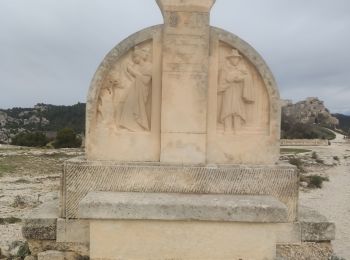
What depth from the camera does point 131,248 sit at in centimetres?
483

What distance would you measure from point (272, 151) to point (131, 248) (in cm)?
224

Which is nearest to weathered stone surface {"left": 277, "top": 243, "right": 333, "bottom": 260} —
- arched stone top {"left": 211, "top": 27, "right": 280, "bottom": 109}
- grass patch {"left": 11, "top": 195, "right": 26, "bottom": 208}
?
arched stone top {"left": 211, "top": 27, "right": 280, "bottom": 109}

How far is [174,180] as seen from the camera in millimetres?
5535

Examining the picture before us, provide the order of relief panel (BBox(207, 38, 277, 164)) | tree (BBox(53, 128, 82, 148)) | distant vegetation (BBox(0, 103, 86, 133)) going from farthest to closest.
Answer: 1. distant vegetation (BBox(0, 103, 86, 133))
2. tree (BBox(53, 128, 82, 148))
3. relief panel (BBox(207, 38, 277, 164))

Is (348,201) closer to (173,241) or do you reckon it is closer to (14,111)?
(173,241)

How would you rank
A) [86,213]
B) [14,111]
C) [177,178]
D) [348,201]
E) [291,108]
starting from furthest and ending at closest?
[291,108] < [14,111] < [348,201] < [177,178] < [86,213]

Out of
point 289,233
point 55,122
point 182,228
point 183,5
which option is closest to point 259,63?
point 183,5

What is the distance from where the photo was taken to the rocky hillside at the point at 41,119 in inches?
2729

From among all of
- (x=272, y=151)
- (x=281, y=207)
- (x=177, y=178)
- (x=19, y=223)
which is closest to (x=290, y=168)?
(x=272, y=151)

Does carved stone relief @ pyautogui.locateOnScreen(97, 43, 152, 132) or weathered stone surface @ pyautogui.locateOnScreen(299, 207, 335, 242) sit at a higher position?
carved stone relief @ pyautogui.locateOnScreen(97, 43, 152, 132)

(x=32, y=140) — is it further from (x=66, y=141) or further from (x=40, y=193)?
(x=40, y=193)

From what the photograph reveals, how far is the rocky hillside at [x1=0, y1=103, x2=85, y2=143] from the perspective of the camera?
6931 cm

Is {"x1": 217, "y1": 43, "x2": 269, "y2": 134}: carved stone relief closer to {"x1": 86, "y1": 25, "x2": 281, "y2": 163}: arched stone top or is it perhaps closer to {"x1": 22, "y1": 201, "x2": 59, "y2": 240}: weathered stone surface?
{"x1": 86, "y1": 25, "x2": 281, "y2": 163}: arched stone top

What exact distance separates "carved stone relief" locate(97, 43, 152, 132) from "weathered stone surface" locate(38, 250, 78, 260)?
1.65 m
